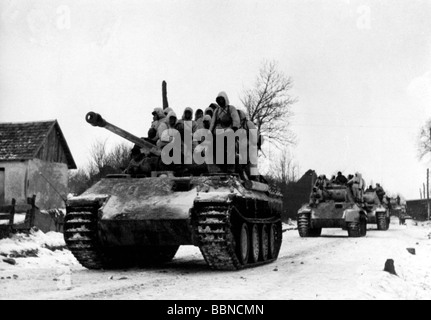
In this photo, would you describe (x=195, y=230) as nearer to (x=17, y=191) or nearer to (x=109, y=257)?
(x=109, y=257)

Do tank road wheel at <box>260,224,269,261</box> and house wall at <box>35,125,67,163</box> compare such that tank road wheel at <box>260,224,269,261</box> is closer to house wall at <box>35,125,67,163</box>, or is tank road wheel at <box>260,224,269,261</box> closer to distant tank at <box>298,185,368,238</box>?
distant tank at <box>298,185,368,238</box>

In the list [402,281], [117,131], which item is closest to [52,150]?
[117,131]

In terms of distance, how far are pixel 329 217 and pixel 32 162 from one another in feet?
47.5

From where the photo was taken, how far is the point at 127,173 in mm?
11945

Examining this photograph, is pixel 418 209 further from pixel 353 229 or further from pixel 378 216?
pixel 353 229

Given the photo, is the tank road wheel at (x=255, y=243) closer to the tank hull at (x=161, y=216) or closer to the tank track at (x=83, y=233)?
the tank hull at (x=161, y=216)

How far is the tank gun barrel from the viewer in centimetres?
1070

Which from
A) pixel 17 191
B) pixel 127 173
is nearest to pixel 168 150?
pixel 127 173

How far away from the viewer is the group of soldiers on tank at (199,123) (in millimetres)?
11656

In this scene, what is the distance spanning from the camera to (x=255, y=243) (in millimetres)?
11672

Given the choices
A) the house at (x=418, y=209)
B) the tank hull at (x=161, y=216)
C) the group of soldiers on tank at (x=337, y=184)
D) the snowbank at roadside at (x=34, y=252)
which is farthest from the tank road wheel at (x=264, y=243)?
the house at (x=418, y=209)

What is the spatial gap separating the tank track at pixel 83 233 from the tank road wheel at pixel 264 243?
329 centimetres
